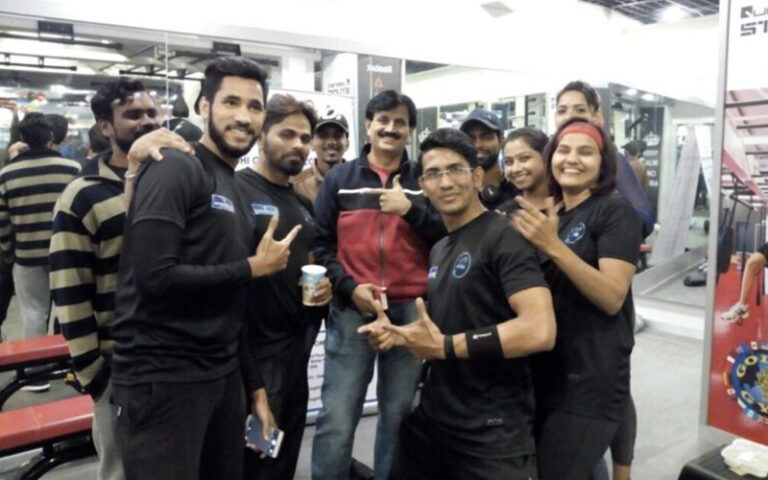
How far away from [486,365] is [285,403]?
0.83 metres

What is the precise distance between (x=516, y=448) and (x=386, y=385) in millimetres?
853

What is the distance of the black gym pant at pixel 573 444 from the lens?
5.73ft

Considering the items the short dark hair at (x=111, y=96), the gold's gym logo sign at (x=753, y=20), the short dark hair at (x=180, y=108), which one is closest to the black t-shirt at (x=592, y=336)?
the short dark hair at (x=111, y=96)

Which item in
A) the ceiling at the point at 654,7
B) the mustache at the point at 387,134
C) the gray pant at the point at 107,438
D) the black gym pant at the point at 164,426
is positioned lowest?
the gray pant at the point at 107,438

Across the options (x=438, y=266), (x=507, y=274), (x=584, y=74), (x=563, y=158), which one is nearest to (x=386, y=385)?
(x=438, y=266)

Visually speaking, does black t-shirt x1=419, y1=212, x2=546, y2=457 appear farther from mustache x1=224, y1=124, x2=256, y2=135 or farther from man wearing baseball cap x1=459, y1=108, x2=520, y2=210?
man wearing baseball cap x1=459, y1=108, x2=520, y2=210

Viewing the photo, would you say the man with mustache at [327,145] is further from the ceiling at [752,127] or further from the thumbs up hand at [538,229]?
the ceiling at [752,127]

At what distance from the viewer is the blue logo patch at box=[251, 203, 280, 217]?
2041 millimetres

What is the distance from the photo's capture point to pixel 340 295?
231 cm

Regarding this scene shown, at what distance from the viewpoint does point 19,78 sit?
3994 mm

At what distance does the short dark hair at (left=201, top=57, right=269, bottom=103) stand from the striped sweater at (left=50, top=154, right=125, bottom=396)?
1.69ft

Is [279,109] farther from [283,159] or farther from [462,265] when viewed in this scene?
[462,265]

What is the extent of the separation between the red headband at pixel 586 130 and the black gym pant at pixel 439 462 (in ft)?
3.37

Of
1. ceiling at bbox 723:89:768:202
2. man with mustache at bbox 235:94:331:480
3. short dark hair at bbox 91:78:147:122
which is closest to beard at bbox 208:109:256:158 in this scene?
man with mustache at bbox 235:94:331:480
